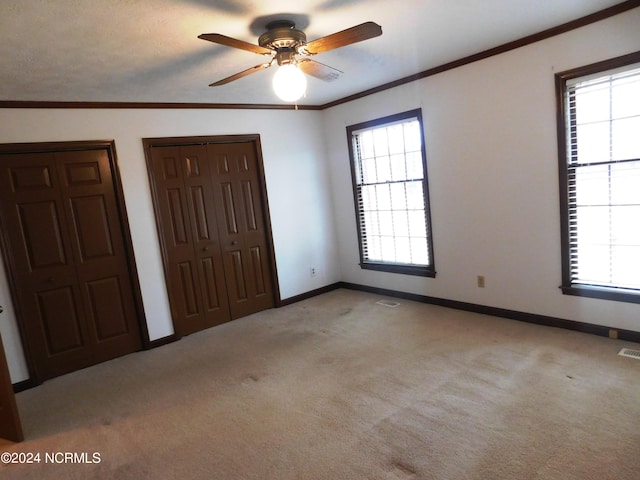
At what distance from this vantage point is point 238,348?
3.78 meters

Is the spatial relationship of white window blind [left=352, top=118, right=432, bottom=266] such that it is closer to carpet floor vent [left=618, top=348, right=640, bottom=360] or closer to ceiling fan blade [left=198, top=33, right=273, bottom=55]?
carpet floor vent [left=618, top=348, right=640, bottom=360]

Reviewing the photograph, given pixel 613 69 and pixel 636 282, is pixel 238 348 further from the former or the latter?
pixel 613 69

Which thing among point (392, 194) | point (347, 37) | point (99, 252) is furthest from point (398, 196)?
point (99, 252)

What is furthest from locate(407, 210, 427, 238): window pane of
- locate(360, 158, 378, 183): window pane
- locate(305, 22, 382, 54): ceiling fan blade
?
locate(305, 22, 382, 54): ceiling fan blade

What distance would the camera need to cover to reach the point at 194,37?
8.21 ft

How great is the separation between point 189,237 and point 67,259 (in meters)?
1.11

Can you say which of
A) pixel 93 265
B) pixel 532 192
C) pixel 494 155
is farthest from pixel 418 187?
pixel 93 265

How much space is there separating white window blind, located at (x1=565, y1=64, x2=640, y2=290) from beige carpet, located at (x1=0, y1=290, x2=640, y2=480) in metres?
0.58

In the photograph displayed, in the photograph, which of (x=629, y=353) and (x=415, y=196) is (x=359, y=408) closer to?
(x=629, y=353)

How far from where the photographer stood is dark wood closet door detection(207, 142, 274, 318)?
14.7ft

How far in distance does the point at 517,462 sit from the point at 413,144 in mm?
3141

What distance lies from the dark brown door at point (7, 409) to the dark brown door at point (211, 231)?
1660mm

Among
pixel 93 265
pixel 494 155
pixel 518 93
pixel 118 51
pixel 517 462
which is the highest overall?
pixel 118 51

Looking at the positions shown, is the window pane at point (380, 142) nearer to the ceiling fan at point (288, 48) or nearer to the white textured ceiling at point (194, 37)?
the white textured ceiling at point (194, 37)
